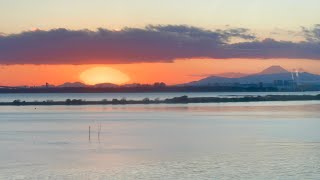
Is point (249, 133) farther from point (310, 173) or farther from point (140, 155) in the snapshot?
point (310, 173)

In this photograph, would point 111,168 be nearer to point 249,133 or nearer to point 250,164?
point 250,164

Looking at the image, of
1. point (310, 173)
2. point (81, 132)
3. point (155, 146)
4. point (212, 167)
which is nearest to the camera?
point (310, 173)

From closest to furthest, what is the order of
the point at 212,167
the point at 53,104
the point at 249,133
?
the point at 212,167, the point at 249,133, the point at 53,104

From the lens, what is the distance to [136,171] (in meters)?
20.8

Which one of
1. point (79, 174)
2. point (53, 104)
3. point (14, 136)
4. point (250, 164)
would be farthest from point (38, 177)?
point (53, 104)

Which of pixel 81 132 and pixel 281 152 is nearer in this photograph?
pixel 281 152

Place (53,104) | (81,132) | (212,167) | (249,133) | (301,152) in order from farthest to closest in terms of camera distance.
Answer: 1. (53,104)
2. (81,132)
3. (249,133)
4. (301,152)
5. (212,167)

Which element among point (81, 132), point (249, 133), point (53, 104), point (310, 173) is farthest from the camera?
point (53, 104)

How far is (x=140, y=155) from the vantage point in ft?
84.3

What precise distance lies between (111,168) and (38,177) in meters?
2.80

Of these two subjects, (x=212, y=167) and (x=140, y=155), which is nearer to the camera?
(x=212, y=167)

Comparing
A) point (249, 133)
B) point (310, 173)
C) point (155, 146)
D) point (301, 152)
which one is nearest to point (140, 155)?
point (155, 146)

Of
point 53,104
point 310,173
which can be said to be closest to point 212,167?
point 310,173

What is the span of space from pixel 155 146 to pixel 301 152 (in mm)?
7015
